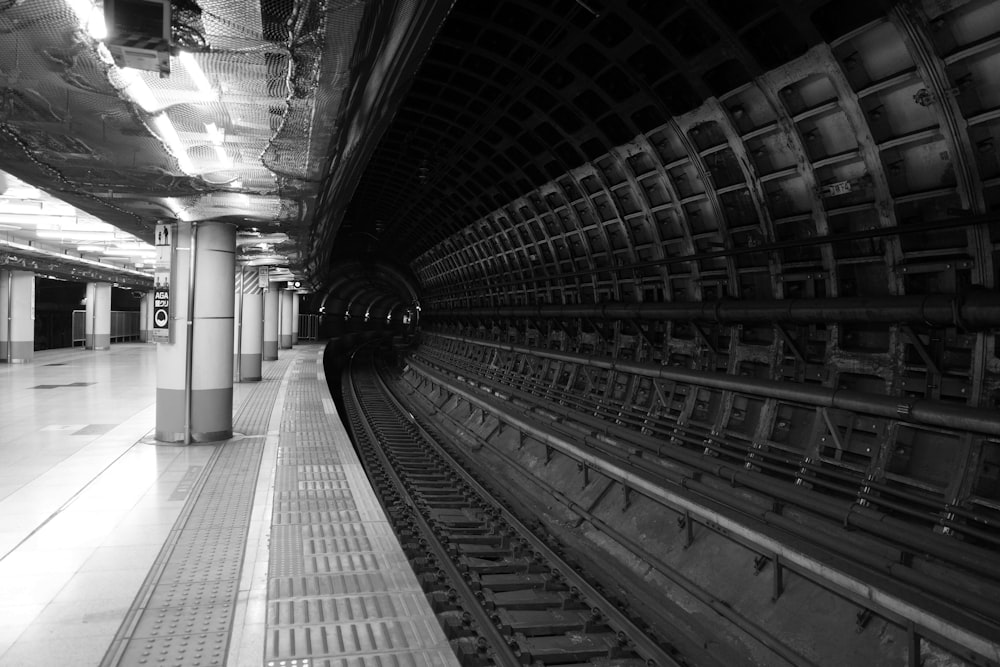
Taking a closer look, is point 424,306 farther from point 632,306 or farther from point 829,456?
point 829,456

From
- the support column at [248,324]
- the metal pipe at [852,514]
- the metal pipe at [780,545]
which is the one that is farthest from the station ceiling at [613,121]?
the support column at [248,324]

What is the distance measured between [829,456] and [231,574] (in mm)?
6291

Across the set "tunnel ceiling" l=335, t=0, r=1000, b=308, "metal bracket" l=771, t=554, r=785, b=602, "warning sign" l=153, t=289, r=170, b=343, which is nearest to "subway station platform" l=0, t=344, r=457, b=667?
"warning sign" l=153, t=289, r=170, b=343

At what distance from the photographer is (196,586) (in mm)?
4715

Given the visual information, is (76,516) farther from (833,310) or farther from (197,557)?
(833,310)

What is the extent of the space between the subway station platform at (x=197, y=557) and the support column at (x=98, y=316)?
20915 millimetres

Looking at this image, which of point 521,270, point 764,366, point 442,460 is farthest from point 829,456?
point 521,270

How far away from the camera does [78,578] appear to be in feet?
15.8

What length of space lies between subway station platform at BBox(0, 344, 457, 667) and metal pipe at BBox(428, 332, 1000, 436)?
4577mm

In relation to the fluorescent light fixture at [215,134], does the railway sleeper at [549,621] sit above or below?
below

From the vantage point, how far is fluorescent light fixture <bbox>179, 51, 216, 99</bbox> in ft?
13.6

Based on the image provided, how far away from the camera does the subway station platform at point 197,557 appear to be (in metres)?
3.91

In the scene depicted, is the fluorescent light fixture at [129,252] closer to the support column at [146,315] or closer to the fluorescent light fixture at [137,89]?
the fluorescent light fixture at [137,89]

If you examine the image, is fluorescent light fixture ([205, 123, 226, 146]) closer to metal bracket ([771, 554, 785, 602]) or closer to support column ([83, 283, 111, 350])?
metal bracket ([771, 554, 785, 602])
